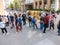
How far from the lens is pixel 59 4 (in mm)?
47156

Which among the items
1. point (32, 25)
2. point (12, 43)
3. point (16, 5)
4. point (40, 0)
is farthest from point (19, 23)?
point (16, 5)

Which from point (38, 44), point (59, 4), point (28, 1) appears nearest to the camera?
point (38, 44)

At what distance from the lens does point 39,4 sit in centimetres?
6138

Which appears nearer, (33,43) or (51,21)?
(33,43)

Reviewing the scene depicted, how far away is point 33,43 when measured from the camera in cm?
1200

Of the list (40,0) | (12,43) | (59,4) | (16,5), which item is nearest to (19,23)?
(12,43)

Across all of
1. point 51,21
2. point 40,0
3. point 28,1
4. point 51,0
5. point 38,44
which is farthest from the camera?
point 28,1

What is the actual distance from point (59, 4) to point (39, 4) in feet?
49.1

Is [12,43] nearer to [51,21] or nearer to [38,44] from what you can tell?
[38,44]

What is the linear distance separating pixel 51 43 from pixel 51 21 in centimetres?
489

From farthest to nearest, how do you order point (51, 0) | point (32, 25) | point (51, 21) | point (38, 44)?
1. point (51, 0)
2. point (32, 25)
3. point (51, 21)
4. point (38, 44)

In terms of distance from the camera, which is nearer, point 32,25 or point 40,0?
point 32,25

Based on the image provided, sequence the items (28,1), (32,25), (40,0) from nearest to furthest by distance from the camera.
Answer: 1. (32,25)
2. (40,0)
3. (28,1)

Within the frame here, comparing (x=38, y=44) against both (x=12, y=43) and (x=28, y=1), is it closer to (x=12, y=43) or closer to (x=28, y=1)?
(x=12, y=43)
